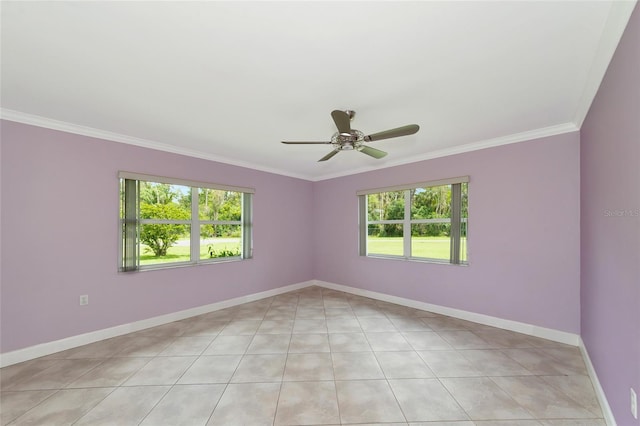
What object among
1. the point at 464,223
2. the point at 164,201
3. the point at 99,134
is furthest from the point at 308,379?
the point at 99,134

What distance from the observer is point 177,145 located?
3.55 metres

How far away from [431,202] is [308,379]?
3.13 meters

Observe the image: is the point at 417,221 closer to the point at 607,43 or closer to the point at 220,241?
the point at 607,43

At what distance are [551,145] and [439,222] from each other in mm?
1606

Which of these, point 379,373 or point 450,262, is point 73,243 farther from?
point 450,262

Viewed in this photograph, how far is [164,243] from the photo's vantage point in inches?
144

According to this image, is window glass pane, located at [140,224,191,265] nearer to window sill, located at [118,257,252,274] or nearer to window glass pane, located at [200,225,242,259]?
window sill, located at [118,257,252,274]

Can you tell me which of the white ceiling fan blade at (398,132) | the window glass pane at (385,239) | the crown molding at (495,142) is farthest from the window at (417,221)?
the white ceiling fan blade at (398,132)

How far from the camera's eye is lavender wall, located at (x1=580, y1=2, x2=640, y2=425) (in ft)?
4.26

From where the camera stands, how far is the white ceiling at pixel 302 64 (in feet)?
4.42

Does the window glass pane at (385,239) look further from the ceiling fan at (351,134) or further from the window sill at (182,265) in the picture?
the window sill at (182,265)

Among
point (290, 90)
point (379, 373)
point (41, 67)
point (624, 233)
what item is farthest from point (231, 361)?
point (624, 233)

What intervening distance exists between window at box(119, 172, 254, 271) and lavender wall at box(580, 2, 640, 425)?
4.29 meters

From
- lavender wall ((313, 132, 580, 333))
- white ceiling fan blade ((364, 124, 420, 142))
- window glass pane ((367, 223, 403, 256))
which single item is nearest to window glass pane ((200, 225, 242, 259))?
window glass pane ((367, 223, 403, 256))
